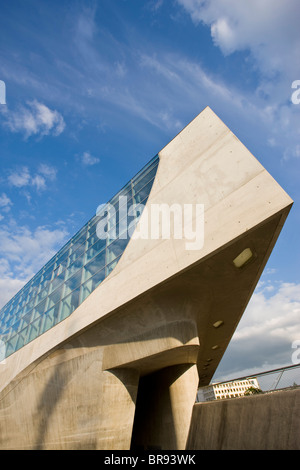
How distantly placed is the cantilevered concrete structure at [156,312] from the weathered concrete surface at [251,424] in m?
2.94

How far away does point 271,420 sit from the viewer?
18.0 feet

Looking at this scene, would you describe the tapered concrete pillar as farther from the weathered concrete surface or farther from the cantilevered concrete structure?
the weathered concrete surface

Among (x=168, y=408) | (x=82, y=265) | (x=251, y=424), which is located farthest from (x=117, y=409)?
(x=82, y=265)

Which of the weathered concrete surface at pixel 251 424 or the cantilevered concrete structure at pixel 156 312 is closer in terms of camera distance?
the weathered concrete surface at pixel 251 424

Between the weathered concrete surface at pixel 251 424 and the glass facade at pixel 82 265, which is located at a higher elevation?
the glass facade at pixel 82 265

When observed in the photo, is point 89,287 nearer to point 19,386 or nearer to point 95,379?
point 95,379

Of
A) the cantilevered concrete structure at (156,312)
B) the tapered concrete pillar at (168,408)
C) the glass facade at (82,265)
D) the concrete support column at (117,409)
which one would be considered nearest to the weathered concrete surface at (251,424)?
the concrete support column at (117,409)

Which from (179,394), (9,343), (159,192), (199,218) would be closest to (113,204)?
(159,192)

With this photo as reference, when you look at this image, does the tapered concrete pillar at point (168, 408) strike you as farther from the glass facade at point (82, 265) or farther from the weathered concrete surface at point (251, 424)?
the glass facade at point (82, 265)

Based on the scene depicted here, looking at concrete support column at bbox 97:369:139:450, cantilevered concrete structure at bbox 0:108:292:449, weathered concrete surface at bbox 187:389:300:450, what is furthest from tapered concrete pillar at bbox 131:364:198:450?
weathered concrete surface at bbox 187:389:300:450

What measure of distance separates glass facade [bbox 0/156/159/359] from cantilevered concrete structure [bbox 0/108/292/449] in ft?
0.79

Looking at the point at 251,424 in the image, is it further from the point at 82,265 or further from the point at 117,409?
the point at 82,265

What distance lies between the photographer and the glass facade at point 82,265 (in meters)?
12.3

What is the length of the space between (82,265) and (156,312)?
5747 mm
